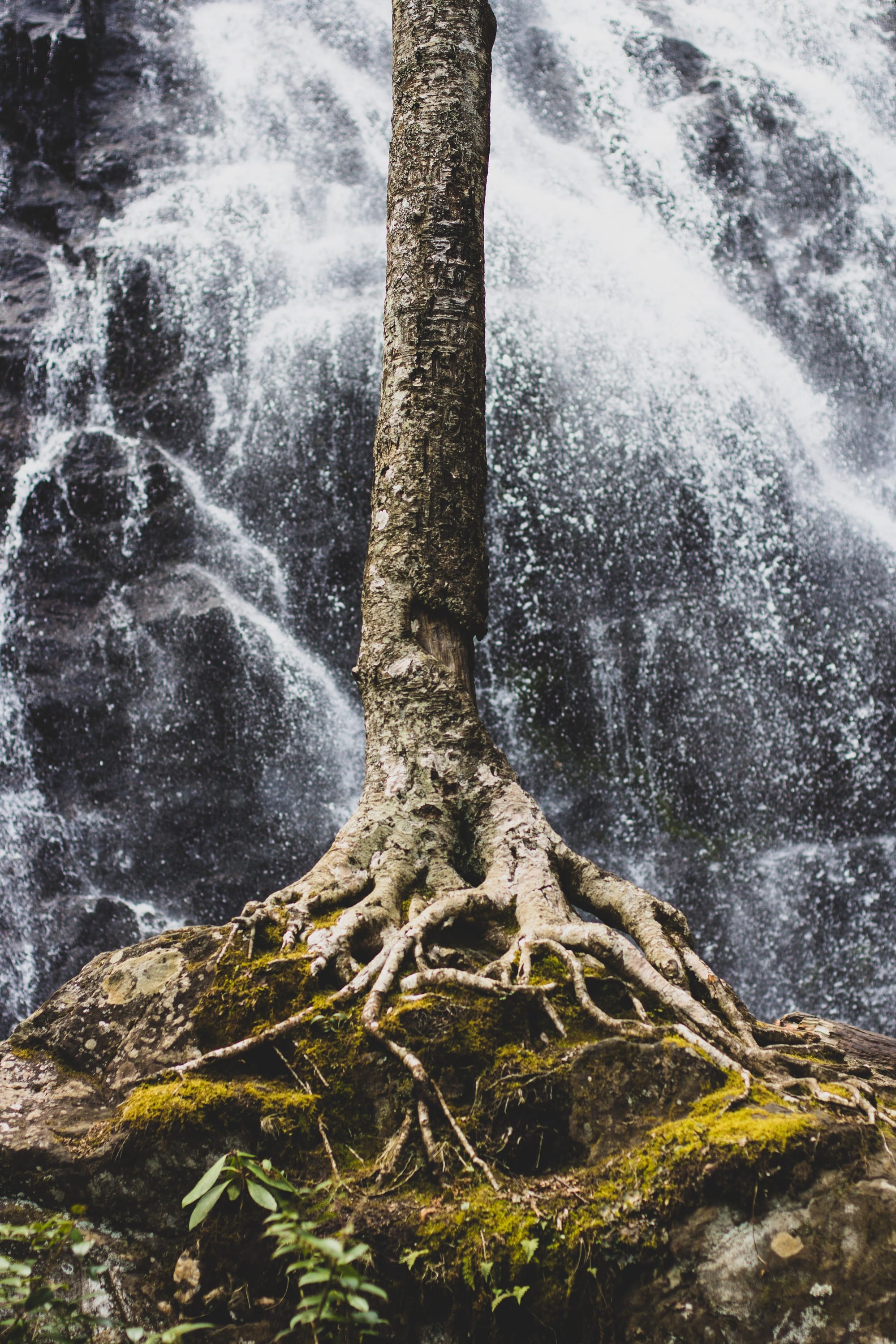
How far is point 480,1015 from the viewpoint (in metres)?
2.30

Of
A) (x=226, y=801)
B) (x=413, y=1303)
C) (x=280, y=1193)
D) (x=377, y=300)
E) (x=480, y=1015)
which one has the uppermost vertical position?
(x=377, y=300)

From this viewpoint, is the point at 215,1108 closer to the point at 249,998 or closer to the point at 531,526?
the point at 249,998

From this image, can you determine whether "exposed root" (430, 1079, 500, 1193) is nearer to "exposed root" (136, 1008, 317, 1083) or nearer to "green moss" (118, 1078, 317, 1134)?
"green moss" (118, 1078, 317, 1134)

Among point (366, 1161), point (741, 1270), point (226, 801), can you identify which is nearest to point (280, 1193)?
→ point (366, 1161)

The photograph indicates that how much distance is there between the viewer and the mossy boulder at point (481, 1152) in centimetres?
175

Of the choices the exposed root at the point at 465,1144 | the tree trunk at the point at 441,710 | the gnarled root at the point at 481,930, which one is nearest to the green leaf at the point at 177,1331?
the gnarled root at the point at 481,930

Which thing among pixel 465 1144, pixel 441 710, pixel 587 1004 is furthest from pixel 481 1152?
pixel 441 710

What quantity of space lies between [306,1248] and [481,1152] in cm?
56

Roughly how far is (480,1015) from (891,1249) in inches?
39.4

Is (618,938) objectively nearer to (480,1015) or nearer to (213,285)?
(480,1015)

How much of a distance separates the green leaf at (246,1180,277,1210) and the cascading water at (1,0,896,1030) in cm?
794

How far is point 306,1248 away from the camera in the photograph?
1.64 meters

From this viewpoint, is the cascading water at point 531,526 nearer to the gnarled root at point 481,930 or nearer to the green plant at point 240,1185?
the gnarled root at point 481,930

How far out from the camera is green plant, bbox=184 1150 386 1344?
4.96ft
